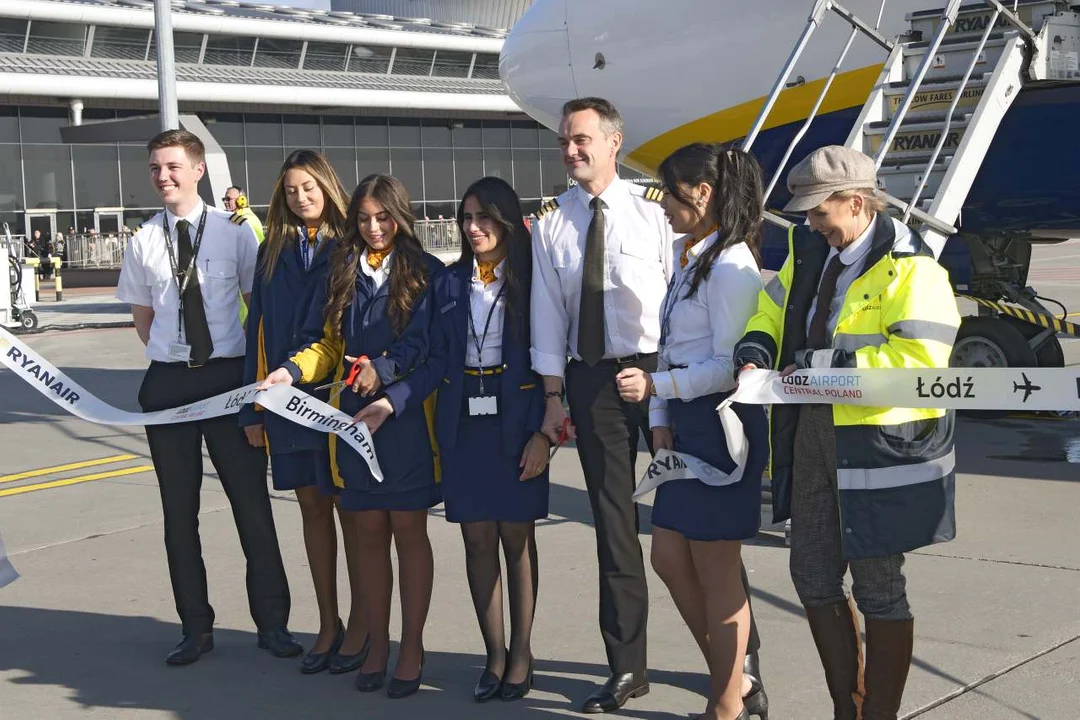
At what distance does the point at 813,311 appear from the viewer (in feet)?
12.9

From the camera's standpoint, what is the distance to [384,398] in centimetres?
477

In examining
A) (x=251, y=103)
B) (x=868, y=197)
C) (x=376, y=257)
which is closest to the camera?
(x=868, y=197)

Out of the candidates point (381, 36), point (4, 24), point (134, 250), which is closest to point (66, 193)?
point (4, 24)

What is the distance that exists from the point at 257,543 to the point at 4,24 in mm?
36329

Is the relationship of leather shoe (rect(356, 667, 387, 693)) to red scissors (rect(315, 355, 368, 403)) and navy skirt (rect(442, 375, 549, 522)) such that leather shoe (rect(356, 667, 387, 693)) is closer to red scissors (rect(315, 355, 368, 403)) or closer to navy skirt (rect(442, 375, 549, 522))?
navy skirt (rect(442, 375, 549, 522))

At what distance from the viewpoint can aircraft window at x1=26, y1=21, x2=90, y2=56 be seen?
38.2 meters

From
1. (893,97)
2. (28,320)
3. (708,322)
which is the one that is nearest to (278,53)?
(28,320)

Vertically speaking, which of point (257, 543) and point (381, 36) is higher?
point (381, 36)

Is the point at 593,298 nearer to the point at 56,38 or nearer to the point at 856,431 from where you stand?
the point at 856,431

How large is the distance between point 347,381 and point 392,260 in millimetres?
484

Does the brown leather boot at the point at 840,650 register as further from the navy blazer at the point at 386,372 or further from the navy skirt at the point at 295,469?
the navy skirt at the point at 295,469

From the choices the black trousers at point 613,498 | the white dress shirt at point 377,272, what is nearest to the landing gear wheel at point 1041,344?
the black trousers at point 613,498

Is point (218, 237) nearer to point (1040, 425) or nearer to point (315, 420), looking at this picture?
point (315, 420)

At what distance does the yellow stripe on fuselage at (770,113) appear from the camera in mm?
9273
